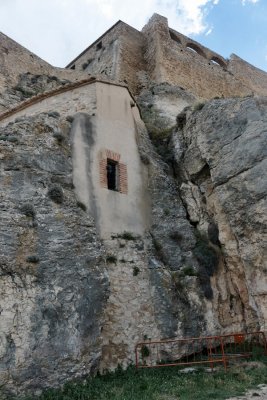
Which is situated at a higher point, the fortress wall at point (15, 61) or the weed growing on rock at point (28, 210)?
the fortress wall at point (15, 61)

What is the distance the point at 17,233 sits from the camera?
957 cm

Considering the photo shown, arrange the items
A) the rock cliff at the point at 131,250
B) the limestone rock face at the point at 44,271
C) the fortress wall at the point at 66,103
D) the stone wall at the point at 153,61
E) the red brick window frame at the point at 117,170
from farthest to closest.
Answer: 1. the stone wall at the point at 153,61
2. the fortress wall at the point at 66,103
3. the red brick window frame at the point at 117,170
4. the rock cliff at the point at 131,250
5. the limestone rock face at the point at 44,271

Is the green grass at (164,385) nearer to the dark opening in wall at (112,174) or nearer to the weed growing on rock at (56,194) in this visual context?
the weed growing on rock at (56,194)

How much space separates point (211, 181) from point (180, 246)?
7.89 ft

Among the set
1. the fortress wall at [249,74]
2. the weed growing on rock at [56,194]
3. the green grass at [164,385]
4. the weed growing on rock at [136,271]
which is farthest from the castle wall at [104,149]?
the fortress wall at [249,74]

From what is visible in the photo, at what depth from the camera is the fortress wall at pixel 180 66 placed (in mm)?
24078

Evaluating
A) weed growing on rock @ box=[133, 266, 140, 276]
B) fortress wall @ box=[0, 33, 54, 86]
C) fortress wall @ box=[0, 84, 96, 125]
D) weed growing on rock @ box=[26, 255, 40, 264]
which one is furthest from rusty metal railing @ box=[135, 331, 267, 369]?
fortress wall @ box=[0, 33, 54, 86]

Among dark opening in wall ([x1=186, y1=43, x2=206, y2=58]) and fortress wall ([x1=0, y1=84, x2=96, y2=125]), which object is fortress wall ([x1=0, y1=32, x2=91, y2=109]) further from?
dark opening in wall ([x1=186, y1=43, x2=206, y2=58])

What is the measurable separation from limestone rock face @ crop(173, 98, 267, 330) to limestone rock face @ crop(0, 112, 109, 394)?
4021mm

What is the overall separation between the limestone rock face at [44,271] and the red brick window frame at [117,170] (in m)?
1.05

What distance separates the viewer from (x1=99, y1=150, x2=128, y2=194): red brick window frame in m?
12.3

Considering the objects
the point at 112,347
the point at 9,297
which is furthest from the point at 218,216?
the point at 9,297

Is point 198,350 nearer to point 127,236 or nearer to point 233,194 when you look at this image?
point 127,236

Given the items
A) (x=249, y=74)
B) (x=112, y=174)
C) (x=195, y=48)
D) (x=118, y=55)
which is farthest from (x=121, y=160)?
(x=249, y=74)
